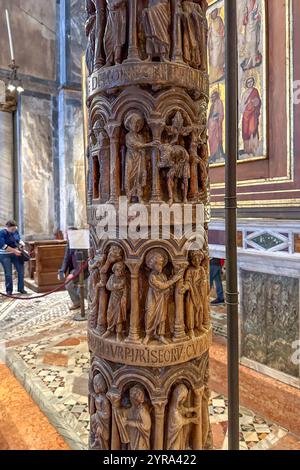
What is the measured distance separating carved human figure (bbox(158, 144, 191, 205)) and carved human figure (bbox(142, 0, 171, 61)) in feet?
1.17

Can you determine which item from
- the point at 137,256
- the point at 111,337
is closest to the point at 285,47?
the point at 137,256

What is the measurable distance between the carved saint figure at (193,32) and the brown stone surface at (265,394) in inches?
99.7

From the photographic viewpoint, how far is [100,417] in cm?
143

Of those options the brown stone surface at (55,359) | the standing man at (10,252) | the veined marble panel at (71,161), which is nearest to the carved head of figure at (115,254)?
the brown stone surface at (55,359)

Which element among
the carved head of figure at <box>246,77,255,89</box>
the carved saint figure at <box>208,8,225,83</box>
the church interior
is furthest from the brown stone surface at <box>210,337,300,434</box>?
the carved saint figure at <box>208,8,225,83</box>

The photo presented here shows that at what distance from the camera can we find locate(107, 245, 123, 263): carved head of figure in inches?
55.1

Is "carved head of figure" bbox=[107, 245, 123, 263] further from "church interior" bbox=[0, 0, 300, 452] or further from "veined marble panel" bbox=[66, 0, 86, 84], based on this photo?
"veined marble panel" bbox=[66, 0, 86, 84]

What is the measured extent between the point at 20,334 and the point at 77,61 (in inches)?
317

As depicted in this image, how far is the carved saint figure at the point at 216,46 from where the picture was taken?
402 centimetres

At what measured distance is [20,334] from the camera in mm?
4504

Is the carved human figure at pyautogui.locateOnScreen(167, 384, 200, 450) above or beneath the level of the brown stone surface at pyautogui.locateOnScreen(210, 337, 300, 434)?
above

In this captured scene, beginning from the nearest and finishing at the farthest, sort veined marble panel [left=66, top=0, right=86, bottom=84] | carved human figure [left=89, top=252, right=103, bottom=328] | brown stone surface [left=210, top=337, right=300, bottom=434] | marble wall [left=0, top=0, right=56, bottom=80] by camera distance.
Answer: carved human figure [left=89, top=252, right=103, bottom=328] → brown stone surface [left=210, top=337, right=300, bottom=434] → marble wall [left=0, top=0, right=56, bottom=80] → veined marble panel [left=66, top=0, right=86, bottom=84]
